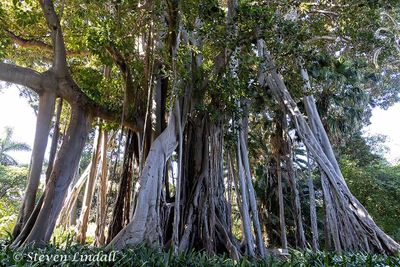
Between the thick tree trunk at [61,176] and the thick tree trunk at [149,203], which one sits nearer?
the thick tree trunk at [149,203]

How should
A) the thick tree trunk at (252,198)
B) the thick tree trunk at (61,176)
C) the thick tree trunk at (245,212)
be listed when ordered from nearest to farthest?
the thick tree trunk at (61,176) → the thick tree trunk at (245,212) → the thick tree trunk at (252,198)

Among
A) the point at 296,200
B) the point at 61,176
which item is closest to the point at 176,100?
the point at 61,176

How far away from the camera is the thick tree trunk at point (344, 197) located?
4680 millimetres

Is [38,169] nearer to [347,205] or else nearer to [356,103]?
[347,205]

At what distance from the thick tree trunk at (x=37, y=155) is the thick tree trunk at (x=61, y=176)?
191 mm

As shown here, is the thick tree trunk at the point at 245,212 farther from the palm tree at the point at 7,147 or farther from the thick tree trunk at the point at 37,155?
the palm tree at the point at 7,147

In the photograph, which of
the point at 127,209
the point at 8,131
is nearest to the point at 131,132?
the point at 127,209

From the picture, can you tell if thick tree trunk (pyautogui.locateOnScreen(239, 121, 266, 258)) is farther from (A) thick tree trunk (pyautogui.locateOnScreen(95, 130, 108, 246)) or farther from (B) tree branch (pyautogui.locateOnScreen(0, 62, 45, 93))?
(B) tree branch (pyautogui.locateOnScreen(0, 62, 45, 93))

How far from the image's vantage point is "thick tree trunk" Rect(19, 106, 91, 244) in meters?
3.94

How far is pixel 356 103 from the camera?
8234 millimetres

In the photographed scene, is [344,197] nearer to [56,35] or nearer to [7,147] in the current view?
[56,35]

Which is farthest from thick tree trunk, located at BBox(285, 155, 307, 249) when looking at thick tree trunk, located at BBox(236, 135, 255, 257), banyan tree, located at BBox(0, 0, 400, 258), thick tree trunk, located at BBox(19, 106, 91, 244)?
thick tree trunk, located at BBox(19, 106, 91, 244)

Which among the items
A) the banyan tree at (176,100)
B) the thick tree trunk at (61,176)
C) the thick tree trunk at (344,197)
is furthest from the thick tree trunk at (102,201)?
the thick tree trunk at (344,197)

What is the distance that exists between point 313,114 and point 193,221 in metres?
3.23
